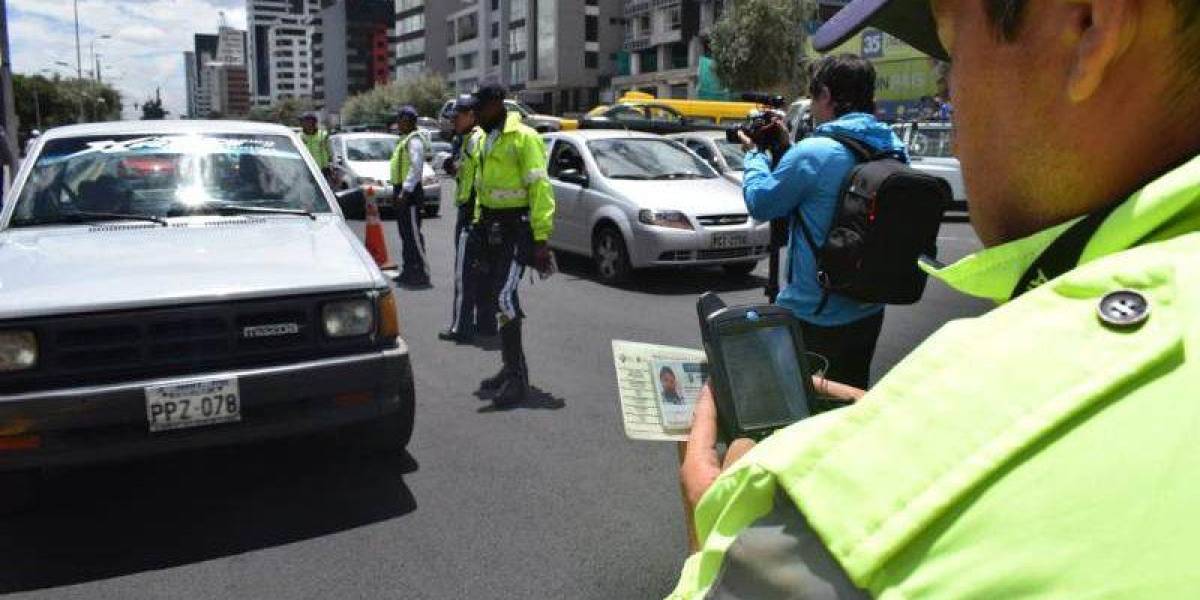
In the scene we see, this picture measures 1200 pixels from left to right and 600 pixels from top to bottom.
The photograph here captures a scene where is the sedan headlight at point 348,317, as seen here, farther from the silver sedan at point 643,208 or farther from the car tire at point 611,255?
the car tire at point 611,255

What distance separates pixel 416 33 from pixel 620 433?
111 meters

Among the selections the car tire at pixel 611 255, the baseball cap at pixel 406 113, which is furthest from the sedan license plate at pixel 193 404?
the baseball cap at pixel 406 113

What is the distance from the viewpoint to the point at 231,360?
357 cm

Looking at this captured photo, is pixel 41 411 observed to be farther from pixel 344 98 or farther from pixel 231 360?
pixel 344 98

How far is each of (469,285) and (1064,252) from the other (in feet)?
20.4

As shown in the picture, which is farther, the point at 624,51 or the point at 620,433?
the point at 624,51

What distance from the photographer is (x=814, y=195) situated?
3281 millimetres

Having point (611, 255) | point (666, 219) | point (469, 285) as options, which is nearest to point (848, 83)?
point (469, 285)

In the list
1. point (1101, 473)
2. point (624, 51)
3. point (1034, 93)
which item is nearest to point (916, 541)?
point (1101, 473)

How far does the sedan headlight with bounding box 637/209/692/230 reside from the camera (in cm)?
932

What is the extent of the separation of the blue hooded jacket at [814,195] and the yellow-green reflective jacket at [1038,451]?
8.54 feet

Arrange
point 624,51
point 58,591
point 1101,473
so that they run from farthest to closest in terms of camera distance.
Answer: point 624,51 → point 58,591 → point 1101,473

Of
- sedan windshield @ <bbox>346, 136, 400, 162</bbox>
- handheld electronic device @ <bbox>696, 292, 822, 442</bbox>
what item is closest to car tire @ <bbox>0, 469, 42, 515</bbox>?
handheld electronic device @ <bbox>696, 292, 822, 442</bbox>

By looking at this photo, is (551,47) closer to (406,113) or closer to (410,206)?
(406,113)
